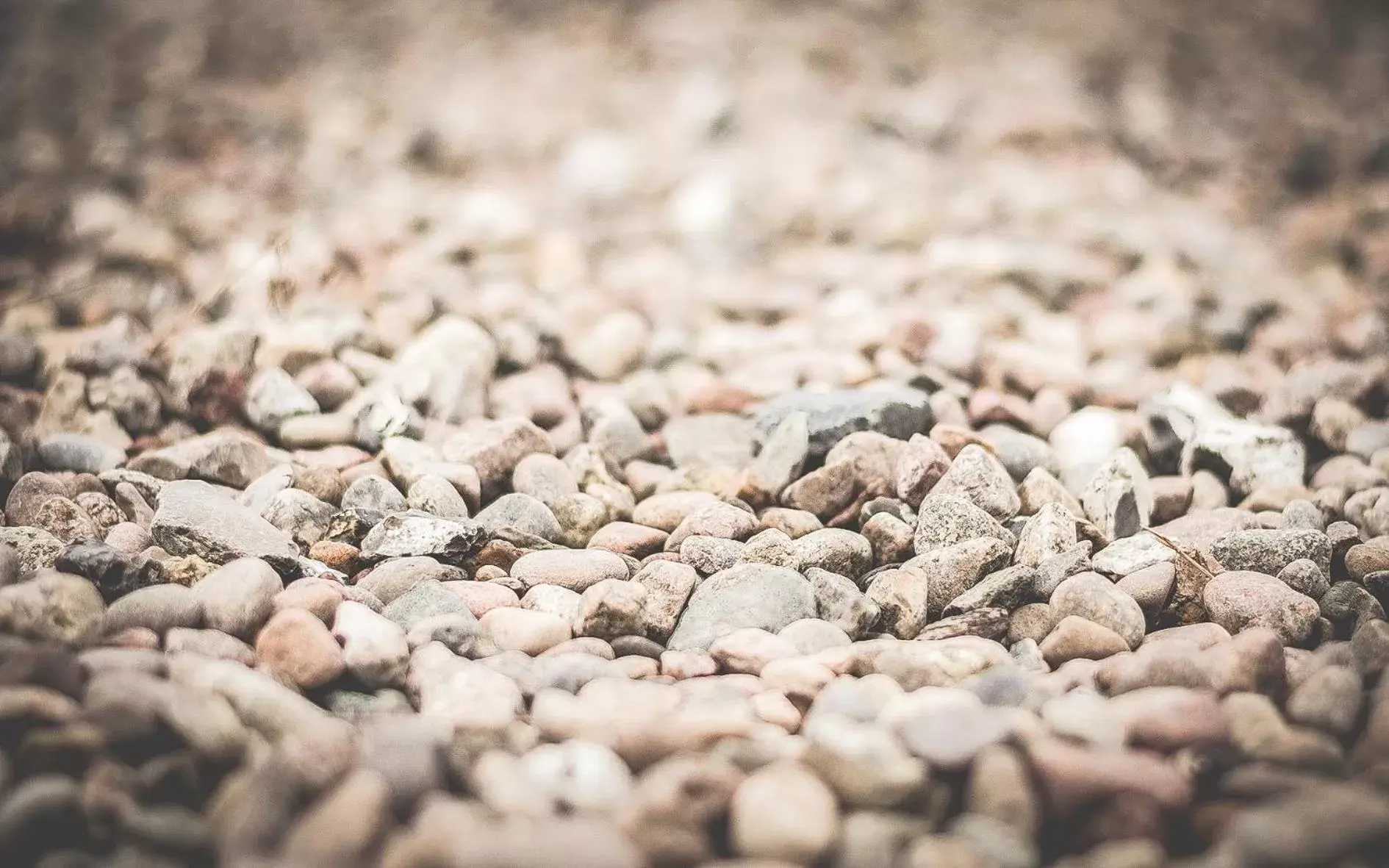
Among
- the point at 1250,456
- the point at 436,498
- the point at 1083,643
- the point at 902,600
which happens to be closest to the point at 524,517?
the point at 436,498

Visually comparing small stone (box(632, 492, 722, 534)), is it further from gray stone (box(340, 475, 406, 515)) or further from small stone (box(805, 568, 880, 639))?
gray stone (box(340, 475, 406, 515))

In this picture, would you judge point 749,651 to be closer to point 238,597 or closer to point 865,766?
point 865,766

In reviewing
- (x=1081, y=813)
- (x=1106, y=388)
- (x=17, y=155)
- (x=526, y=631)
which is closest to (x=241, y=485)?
(x=526, y=631)

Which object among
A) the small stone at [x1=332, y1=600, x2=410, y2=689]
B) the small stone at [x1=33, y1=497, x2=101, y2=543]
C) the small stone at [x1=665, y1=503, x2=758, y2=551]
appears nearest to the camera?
the small stone at [x1=332, y1=600, x2=410, y2=689]

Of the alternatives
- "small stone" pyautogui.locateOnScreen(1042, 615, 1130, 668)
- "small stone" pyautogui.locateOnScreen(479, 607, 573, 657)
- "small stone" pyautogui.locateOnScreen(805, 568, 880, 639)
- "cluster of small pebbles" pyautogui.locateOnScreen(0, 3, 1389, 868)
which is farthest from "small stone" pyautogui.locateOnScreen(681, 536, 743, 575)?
"small stone" pyautogui.locateOnScreen(1042, 615, 1130, 668)

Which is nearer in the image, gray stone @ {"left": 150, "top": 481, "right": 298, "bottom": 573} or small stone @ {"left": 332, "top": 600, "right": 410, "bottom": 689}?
small stone @ {"left": 332, "top": 600, "right": 410, "bottom": 689}

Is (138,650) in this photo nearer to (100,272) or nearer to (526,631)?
(526,631)

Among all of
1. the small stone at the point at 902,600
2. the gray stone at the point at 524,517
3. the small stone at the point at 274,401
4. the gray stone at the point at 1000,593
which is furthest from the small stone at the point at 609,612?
the small stone at the point at 274,401
